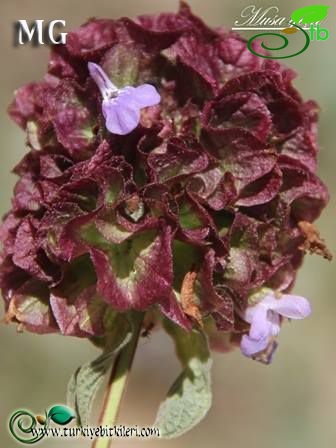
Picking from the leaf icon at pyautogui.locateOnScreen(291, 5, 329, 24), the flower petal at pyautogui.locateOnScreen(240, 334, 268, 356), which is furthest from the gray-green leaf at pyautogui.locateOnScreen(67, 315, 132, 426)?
the leaf icon at pyautogui.locateOnScreen(291, 5, 329, 24)

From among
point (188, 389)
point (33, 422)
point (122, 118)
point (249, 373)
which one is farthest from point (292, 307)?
point (249, 373)

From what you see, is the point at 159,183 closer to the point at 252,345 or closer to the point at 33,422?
the point at 252,345

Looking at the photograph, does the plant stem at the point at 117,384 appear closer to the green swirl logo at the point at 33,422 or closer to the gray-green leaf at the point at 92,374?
the gray-green leaf at the point at 92,374

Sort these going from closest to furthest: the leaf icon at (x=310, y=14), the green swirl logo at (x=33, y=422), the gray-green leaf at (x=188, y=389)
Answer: the gray-green leaf at (x=188, y=389) → the green swirl logo at (x=33, y=422) → the leaf icon at (x=310, y=14)

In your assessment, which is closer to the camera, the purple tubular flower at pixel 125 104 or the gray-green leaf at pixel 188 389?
the purple tubular flower at pixel 125 104

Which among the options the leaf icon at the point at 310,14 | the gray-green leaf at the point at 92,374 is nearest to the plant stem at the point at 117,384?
the gray-green leaf at the point at 92,374

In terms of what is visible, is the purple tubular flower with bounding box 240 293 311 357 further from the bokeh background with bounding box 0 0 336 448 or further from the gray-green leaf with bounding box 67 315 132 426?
the bokeh background with bounding box 0 0 336 448
